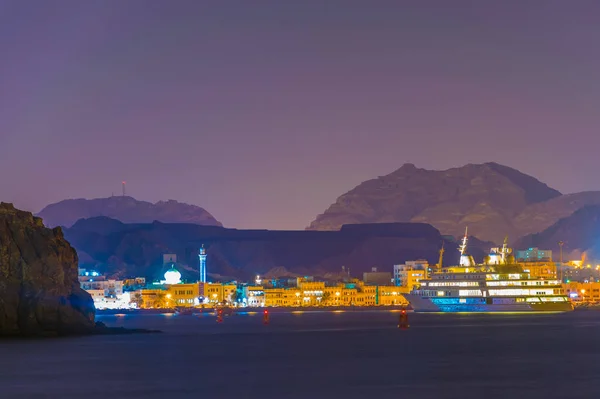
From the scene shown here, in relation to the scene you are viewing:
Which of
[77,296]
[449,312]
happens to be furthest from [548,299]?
[77,296]

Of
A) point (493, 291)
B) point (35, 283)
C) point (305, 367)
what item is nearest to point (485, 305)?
point (493, 291)

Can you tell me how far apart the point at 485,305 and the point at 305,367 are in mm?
114524

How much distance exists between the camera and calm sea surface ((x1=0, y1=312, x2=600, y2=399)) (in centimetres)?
5034

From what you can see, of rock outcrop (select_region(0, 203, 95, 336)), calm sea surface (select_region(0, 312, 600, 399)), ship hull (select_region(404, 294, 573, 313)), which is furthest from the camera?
ship hull (select_region(404, 294, 573, 313))

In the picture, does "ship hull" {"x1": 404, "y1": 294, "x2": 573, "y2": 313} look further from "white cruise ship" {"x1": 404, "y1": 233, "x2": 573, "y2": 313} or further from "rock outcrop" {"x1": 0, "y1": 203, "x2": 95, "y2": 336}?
"rock outcrop" {"x1": 0, "y1": 203, "x2": 95, "y2": 336}

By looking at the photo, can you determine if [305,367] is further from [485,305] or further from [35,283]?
[485,305]

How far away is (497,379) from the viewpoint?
5509 centimetres

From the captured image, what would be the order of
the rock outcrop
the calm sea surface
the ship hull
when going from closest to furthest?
the calm sea surface < the rock outcrop < the ship hull

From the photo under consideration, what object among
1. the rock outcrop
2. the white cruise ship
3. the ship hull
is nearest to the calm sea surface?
the rock outcrop

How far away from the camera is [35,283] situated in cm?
8325

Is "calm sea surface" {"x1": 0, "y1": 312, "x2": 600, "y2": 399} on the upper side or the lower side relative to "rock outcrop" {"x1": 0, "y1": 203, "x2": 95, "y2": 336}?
lower

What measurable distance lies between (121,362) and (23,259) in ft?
72.4

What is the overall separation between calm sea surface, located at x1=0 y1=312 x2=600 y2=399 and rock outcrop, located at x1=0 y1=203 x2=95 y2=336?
3.35 metres

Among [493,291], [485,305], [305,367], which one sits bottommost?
[305,367]
